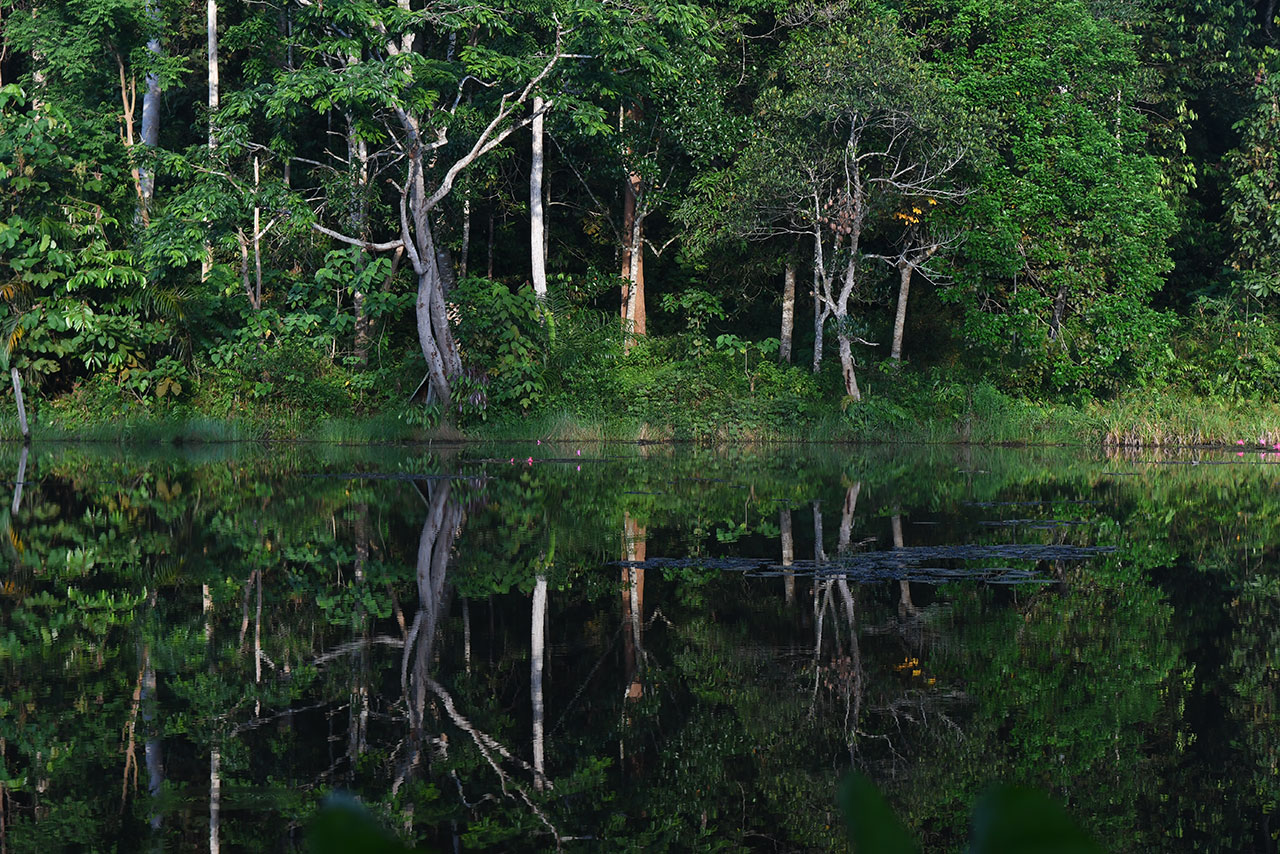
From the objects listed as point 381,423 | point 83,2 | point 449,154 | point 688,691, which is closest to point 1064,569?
point 688,691

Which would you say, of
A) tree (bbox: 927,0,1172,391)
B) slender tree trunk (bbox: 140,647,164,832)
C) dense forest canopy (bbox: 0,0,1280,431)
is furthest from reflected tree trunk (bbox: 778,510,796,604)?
tree (bbox: 927,0,1172,391)

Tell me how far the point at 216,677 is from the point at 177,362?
1988 cm

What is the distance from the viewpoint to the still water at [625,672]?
4.26m

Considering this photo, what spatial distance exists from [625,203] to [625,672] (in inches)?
877

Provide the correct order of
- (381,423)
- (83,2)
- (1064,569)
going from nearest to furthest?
(1064,569) → (381,423) → (83,2)

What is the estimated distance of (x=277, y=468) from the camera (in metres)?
17.0

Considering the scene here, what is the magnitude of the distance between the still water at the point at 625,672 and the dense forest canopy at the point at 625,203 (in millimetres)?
11945

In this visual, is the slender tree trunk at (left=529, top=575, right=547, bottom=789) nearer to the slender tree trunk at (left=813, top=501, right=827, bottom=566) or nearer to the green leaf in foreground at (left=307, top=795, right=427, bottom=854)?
the slender tree trunk at (left=813, top=501, right=827, bottom=566)

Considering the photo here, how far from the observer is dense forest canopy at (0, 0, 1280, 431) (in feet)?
75.2

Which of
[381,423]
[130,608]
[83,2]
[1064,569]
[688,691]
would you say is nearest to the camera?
[688,691]

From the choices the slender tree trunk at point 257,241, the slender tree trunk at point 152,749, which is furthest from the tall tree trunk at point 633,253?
the slender tree trunk at point 152,749

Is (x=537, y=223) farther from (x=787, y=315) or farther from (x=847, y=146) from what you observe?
(x=847, y=146)

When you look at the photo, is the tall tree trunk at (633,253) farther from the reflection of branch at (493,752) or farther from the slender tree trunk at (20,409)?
the reflection of branch at (493,752)

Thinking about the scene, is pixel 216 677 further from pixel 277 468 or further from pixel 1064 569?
pixel 277 468
